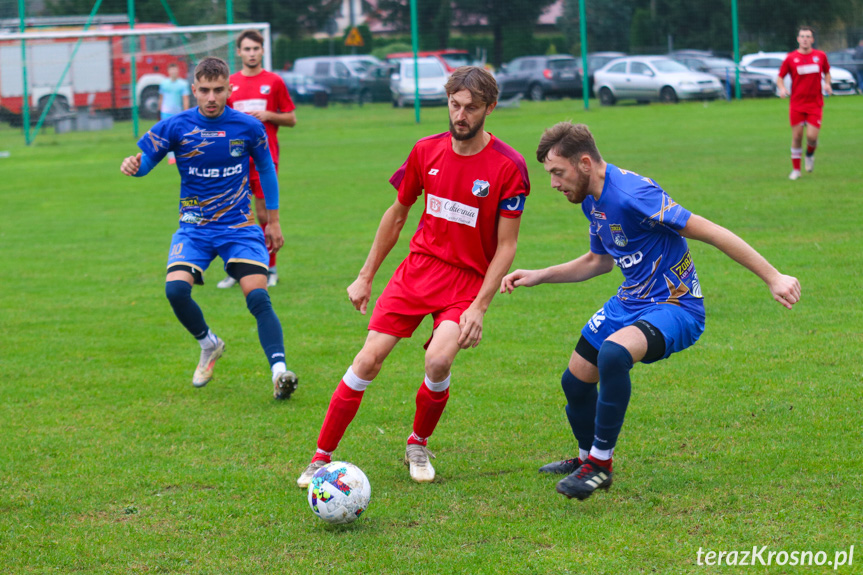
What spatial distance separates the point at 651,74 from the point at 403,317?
27808 millimetres

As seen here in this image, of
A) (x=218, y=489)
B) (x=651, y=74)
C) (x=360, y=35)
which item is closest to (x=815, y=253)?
(x=218, y=489)

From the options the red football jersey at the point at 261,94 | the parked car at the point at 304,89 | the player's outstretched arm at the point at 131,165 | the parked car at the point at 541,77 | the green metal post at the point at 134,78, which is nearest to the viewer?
the player's outstretched arm at the point at 131,165

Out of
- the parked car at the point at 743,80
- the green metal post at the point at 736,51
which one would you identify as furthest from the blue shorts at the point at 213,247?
the parked car at the point at 743,80

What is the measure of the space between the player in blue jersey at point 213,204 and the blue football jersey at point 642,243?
258 cm

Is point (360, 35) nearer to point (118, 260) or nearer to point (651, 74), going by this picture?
point (651, 74)

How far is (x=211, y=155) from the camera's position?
6324 millimetres

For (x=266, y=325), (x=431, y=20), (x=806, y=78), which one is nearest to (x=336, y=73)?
(x=431, y=20)

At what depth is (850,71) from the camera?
3183 cm

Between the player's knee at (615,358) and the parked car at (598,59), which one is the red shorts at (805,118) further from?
the parked car at (598,59)

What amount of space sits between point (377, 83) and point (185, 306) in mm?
27425

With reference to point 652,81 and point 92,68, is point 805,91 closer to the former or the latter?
point 652,81

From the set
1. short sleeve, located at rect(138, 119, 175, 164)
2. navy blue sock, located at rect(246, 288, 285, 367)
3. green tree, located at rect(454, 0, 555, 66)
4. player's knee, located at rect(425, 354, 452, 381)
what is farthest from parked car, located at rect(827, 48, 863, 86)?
player's knee, located at rect(425, 354, 452, 381)

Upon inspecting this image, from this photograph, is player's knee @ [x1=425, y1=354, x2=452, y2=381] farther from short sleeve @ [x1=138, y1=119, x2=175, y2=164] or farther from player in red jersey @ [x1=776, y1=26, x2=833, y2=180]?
player in red jersey @ [x1=776, y1=26, x2=833, y2=180]

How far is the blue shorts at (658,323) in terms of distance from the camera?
14.1 ft
